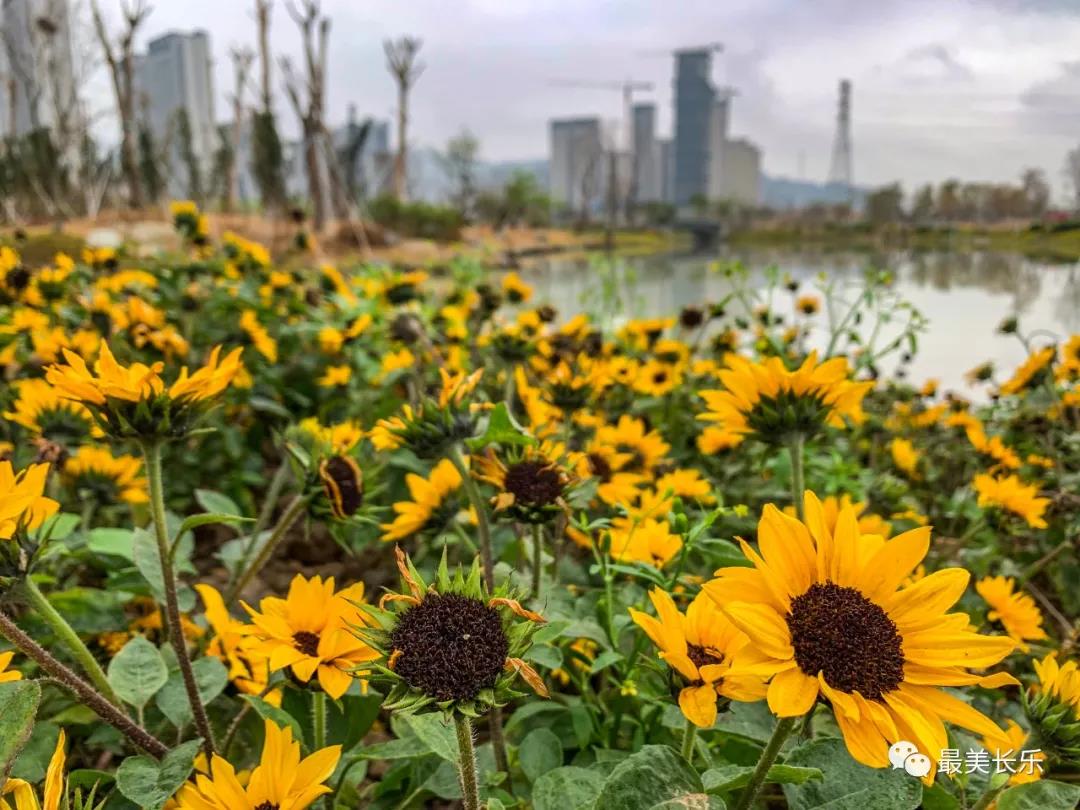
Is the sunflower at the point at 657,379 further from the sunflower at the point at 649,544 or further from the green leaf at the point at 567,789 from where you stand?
the green leaf at the point at 567,789

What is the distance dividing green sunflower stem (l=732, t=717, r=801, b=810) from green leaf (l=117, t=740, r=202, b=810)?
33cm

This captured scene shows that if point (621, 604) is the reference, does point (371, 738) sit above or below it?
below

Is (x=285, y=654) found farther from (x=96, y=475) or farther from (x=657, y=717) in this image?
(x=96, y=475)

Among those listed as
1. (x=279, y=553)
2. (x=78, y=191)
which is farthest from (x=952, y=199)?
(x=78, y=191)

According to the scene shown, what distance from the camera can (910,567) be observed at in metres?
0.40

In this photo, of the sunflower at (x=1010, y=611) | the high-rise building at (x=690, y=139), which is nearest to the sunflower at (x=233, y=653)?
the sunflower at (x=1010, y=611)

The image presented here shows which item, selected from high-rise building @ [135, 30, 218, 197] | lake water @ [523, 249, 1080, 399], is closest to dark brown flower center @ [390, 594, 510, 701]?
lake water @ [523, 249, 1080, 399]

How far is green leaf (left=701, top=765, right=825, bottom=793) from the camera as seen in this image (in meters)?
0.40

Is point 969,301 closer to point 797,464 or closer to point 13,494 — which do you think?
point 797,464

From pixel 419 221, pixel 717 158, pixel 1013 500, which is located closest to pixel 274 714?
pixel 1013 500

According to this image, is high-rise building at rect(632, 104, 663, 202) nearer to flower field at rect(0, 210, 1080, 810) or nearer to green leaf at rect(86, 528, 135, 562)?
flower field at rect(0, 210, 1080, 810)

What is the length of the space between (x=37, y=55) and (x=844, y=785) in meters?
13.8

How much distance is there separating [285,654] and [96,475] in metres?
0.61

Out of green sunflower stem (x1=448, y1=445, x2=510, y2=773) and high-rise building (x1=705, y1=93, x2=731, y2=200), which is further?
high-rise building (x1=705, y1=93, x2=731, y2=200)
